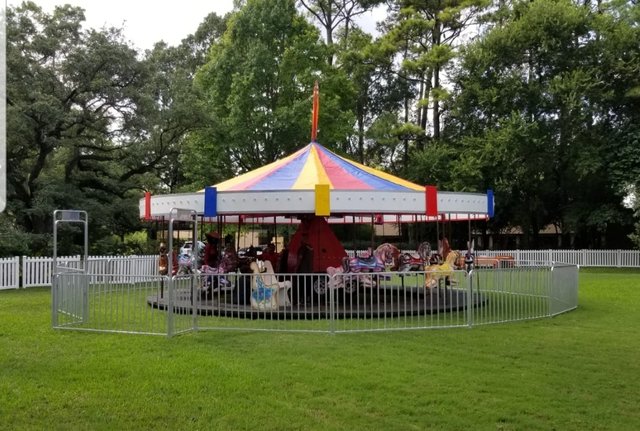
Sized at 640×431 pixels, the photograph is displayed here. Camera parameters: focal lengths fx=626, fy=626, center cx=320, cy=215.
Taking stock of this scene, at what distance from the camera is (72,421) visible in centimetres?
531

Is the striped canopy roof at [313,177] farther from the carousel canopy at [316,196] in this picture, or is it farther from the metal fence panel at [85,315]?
the metal fence panel at [85,315]

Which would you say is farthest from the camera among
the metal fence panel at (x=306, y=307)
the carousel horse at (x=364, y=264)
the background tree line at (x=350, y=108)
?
the background tree line at (x=350, y=108)

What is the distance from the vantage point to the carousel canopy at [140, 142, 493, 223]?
11.3m

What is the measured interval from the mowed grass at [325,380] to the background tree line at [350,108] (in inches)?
505

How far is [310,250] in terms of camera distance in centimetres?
1284

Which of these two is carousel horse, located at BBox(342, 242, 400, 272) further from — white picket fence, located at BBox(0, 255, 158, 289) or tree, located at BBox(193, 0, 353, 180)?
tree, located at BBox(193, 0, 353, 180)

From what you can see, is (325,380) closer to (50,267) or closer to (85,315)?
(85,315)

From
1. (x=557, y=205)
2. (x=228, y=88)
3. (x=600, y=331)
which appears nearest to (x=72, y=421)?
(x=600, y=331)

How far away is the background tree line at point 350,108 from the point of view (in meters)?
21.0

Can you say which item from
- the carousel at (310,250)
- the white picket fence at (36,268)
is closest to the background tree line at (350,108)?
Answer: the white picket fence at (36,268)

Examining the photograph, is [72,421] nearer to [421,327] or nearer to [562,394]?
[562,394]

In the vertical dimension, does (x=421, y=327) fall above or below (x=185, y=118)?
below

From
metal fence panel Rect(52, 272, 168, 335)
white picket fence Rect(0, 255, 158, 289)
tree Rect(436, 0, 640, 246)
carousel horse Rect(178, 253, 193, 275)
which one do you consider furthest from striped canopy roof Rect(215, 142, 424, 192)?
tree Rect(436, 0, 640, 246)

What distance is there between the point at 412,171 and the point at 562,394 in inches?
972
